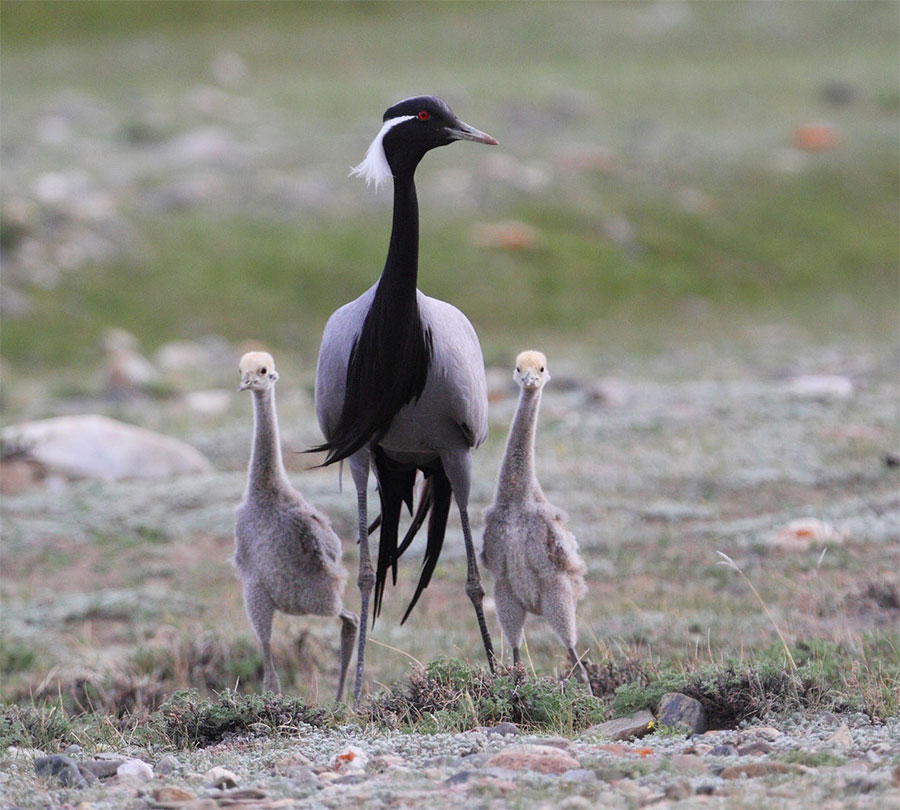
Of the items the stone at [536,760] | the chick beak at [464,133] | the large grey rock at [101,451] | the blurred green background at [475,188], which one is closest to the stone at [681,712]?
the stone at [536,760]

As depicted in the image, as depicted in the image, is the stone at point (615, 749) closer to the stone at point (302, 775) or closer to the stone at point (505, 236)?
the stone at point (302, 775)

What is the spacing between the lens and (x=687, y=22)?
46.1m

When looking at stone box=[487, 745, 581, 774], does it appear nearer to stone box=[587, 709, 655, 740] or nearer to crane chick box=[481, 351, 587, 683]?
stone box=[587, 709, 655, 740]

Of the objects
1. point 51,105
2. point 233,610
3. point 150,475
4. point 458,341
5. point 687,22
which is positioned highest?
point 687,22

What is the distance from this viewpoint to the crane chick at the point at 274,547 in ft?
20.9

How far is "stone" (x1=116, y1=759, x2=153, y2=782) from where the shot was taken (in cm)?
467

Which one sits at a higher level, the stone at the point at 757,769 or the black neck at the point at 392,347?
the black neck at the point at 392,347

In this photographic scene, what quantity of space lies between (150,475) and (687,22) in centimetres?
3930

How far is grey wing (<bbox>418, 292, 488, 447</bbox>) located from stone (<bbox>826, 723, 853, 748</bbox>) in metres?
2.31

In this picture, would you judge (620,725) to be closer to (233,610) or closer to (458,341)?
(458,341)

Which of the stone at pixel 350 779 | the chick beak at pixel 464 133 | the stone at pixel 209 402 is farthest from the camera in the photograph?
the stone at pixel 209 402

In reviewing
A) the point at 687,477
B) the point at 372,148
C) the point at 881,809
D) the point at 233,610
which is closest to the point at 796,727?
the point at 881,809

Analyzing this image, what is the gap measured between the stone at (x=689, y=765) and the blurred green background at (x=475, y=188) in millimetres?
13029

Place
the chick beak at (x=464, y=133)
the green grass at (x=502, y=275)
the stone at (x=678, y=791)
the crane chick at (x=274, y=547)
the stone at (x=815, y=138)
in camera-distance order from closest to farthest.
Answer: the stone at (x=678, y=791) < the chick beak at (x=464, y=133) < the crane chick at (x=274, y=547) < the green grass at (x=502, y=275) < the stone at (x=815, y=138)
